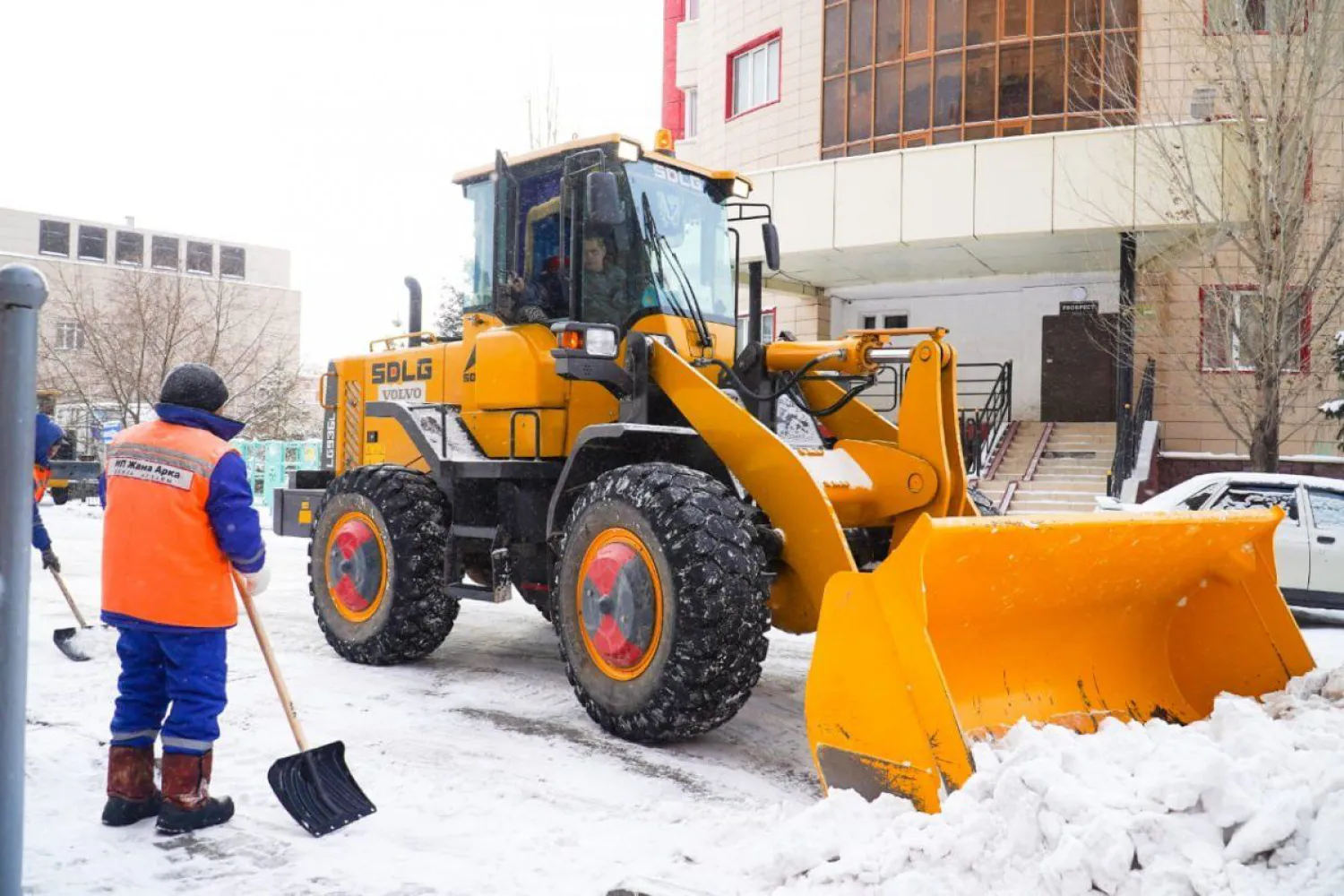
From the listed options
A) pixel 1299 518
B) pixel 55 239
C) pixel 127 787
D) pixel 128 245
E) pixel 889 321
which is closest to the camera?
pixel 127 787

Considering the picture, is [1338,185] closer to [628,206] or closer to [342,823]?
[628,206]

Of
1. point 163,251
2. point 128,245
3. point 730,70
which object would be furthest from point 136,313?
point 163,251

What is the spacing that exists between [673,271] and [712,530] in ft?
7.02

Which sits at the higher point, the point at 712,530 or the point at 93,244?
the point at 93,244

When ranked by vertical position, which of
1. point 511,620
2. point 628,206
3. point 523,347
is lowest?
point 511,620

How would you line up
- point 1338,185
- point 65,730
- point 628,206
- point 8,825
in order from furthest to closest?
point 1338,185, point 628,206, point 65,730, point 8,825

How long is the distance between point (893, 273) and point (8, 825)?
1671 centimetres

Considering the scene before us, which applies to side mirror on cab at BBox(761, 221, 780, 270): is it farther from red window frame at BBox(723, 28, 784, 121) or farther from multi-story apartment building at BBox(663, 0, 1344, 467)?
red window frame at BBox(723, 28, 784, 121)

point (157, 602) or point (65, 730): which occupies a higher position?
point (157, 602)

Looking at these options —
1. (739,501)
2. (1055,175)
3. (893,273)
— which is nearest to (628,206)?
(739,501)

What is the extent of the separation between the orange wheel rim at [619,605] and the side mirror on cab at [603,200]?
1.62 metres

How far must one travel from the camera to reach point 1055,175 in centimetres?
1435

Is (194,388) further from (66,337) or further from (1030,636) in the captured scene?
(66,337)

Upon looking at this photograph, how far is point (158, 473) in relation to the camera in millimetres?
3854
